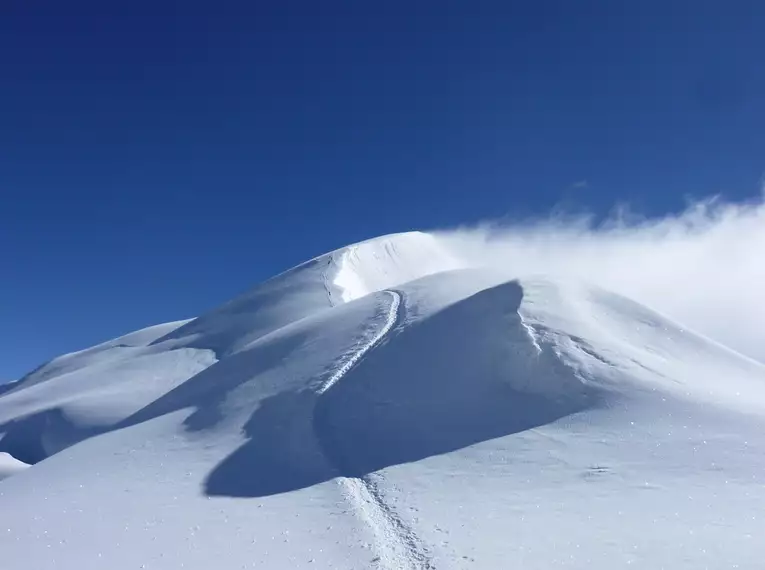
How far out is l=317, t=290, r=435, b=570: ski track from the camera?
18.0 meters

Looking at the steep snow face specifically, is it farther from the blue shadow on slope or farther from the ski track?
the ski track

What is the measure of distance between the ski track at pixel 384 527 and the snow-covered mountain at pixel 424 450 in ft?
0.28

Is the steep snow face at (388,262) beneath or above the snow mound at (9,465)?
above

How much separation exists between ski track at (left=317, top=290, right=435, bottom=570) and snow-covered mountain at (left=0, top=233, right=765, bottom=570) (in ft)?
0.28

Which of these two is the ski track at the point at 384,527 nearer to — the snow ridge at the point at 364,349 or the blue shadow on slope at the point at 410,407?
the blue shadow on slope at the point at 410,407

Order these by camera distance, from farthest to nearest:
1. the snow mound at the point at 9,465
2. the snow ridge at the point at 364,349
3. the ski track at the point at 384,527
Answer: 1. the snow mound at the point at 9,465
2. the snow ridge at the point at 364,349
3. the ski track at the point at 384,527

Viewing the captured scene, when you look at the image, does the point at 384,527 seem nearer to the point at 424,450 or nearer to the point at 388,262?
the point at 424,450

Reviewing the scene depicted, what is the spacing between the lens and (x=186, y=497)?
85.8 feet

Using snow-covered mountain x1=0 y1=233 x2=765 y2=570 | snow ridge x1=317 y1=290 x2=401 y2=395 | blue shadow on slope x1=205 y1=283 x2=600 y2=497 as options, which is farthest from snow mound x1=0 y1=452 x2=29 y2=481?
snow ridge x1=317 y1=290 x2=401 y2=395

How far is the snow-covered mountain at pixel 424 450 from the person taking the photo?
19656 mm

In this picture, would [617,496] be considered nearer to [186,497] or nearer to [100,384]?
[186,497]

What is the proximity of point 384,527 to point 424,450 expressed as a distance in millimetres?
7984

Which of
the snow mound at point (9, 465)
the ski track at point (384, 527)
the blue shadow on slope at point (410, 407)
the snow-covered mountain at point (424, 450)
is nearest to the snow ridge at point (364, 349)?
the snow-covered mountain at point (424, 450)

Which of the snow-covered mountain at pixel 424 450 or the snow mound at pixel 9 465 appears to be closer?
the snow-covered mountain at pixel 424 450
